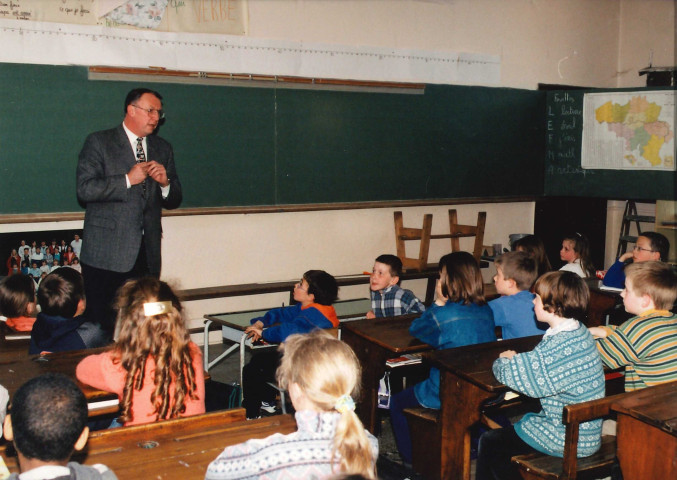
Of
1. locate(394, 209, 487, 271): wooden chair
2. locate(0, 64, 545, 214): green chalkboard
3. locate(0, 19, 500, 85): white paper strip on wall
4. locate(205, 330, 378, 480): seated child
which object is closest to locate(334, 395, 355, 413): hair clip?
locate(205, 330, 378, 480): seated child

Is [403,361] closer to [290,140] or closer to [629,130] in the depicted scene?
[290,140]

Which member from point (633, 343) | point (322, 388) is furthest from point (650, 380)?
point (322, 388)

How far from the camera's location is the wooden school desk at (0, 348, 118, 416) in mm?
2617

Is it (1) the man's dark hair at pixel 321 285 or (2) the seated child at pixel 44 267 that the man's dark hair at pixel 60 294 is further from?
(2) the seated child at pixel 44 267

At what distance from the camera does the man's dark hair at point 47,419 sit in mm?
1577

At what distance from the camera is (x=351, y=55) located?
20.7 ft

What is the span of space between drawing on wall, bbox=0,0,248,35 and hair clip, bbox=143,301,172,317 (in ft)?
10.5

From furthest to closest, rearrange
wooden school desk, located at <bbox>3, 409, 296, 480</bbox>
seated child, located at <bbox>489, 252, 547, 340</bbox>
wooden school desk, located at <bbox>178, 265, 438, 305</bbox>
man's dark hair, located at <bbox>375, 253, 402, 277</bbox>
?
wooden school desk, located at <bbox>178, 265, 438, 305</bbox> < man's dark hair, located at <bbox>375, 253, 402, 277</bbox> < seated child, located at <bbox>489, 252, 547, 340</bbox> < wooden school desk, located at <bbox>3, 409, 296, 480</bbox>

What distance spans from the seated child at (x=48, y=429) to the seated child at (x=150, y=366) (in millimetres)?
807

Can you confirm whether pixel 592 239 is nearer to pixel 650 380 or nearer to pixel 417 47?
pixel 417 47

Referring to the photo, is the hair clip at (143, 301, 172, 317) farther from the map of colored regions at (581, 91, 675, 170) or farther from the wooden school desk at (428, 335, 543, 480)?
the map of colored regions at (581, 91, 675, 170)

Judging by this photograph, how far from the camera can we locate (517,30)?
7.34 m

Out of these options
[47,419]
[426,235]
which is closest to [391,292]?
[426,235]

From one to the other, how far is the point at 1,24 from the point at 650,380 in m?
4.31
